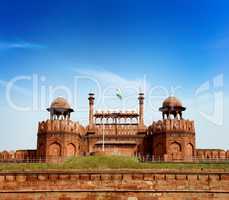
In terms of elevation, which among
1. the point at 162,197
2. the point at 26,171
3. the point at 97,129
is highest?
the point at 97,129

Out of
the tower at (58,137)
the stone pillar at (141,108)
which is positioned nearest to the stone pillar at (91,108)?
the tower at (58,137)

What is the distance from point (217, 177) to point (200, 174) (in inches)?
40.4

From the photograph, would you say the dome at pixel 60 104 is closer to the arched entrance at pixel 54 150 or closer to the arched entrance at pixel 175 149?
the arched entrance at pixel 54 150

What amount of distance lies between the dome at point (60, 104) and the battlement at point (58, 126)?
1365mm

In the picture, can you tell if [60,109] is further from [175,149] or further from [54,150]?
[175,149]

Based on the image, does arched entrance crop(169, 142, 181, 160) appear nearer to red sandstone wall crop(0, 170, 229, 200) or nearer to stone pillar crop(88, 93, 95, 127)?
stone pillar crop(88, 93, 95, 127)

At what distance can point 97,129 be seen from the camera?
36.3 meters

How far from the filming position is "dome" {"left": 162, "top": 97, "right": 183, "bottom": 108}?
1384 inches

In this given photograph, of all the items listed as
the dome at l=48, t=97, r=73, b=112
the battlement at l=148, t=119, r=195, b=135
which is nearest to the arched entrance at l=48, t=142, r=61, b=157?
the dome at l=48, t=97, r=73, b=112

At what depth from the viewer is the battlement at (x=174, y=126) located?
33688mm

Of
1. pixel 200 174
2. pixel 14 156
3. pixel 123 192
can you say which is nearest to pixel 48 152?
pixel 14 156

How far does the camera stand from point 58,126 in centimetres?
3428

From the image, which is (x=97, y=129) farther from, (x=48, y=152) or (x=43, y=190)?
(x=43, y=190)

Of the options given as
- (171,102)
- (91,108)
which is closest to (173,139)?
(171,102)
